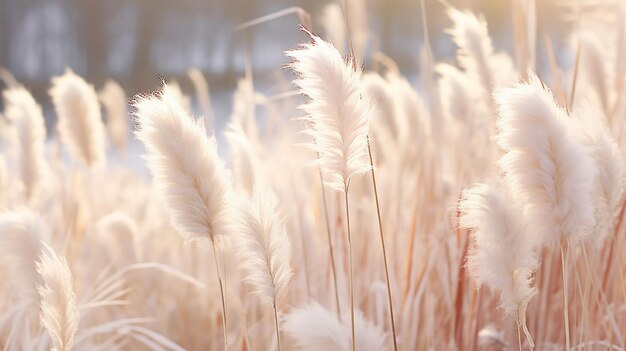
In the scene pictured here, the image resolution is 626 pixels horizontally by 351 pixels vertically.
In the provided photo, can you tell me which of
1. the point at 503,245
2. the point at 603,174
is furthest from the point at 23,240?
the point at 603,174

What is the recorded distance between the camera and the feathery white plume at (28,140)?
1.60m

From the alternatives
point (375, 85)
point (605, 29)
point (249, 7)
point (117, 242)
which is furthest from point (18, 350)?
point (249, 7)

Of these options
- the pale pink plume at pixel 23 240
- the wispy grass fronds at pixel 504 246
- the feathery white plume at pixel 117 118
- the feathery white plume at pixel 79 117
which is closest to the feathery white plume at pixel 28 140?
the feathery white plume at pixel 79 117

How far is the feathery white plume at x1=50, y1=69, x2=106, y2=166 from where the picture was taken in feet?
5.41

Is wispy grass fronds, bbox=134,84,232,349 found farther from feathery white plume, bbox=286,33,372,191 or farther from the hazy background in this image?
the hazy background

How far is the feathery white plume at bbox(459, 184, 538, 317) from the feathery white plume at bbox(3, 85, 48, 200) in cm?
102

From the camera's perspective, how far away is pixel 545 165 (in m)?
0.77

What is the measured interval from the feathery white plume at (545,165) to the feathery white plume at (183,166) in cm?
29

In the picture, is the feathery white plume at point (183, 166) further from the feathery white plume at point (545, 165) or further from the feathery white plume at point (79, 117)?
the feathery white plume at point (79, 117)

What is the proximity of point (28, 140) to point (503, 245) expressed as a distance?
1.12 m

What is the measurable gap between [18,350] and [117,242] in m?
0.34

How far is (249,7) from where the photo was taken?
675 inches

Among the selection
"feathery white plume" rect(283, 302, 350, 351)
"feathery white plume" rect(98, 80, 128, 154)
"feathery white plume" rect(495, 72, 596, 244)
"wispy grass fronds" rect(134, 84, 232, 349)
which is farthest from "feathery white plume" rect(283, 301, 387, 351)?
"feathery white plume" rect(98, 80, 128, 154)

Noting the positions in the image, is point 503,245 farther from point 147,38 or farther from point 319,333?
point 147,38
